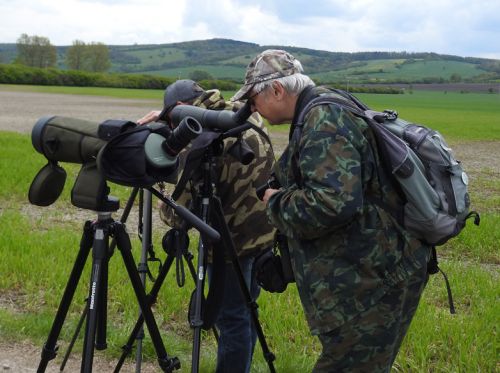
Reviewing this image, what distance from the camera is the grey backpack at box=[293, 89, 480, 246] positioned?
225cm

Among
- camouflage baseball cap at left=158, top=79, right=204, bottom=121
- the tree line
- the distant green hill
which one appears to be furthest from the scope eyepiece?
the tree line

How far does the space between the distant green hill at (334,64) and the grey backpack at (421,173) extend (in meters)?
88.6

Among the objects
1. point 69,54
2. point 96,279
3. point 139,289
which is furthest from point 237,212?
point 69,54

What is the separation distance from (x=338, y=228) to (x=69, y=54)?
11875 cm

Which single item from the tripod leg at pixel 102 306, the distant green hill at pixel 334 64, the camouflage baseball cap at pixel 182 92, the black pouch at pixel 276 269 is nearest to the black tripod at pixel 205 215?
the black pouch at pixel 276 269

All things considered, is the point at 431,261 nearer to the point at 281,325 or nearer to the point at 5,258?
the point at 281,325

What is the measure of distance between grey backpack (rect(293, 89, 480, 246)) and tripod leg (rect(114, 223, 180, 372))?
0.89m

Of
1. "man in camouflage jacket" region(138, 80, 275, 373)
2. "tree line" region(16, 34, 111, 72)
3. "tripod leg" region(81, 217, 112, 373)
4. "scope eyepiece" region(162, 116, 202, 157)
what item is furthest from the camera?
"tree line" region(16, 34, 111, 72)

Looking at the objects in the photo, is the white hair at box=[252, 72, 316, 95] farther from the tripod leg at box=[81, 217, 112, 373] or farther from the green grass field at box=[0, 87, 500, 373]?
the green grass field at box=[0, 87, 500, 373]

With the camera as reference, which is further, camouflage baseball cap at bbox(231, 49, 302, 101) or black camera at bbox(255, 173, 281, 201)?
black camera at bbox(255, 173, 281, 201)

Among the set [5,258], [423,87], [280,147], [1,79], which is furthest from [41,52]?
[5,258]

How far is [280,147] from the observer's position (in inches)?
769

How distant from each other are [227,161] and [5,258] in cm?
334

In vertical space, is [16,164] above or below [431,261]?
below
